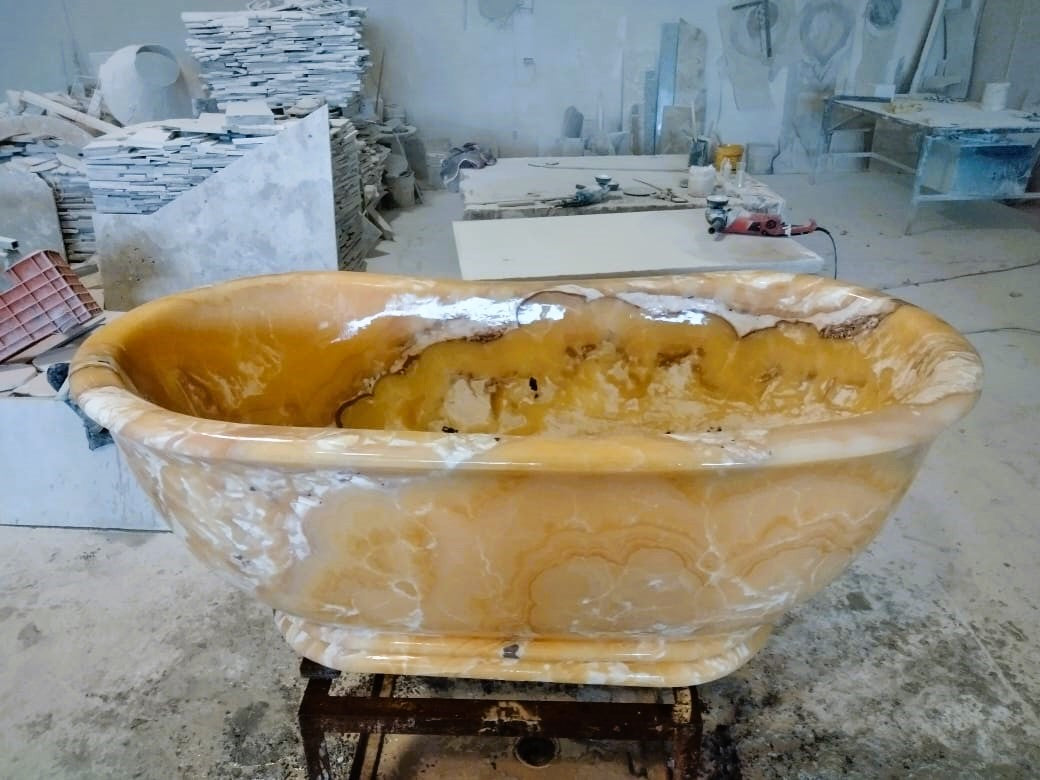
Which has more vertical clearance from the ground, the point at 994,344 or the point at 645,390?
the point at 645,390

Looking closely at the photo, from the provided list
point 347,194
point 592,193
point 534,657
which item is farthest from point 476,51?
point 534,657

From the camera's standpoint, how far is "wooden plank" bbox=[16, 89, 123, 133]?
151 inches

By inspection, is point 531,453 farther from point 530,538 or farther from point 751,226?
point 751,226

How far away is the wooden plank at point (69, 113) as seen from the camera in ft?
12.6

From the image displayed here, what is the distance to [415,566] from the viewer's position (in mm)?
1107

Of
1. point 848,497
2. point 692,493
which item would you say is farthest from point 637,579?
point 848,497

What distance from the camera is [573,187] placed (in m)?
3.74

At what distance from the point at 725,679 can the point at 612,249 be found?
1.29 m

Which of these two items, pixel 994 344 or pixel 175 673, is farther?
pixel 994 344

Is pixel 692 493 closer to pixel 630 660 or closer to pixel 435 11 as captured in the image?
pixel 630 660

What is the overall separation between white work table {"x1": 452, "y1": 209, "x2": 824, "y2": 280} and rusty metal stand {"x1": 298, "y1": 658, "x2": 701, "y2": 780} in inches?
48.0

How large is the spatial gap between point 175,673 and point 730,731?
1070 mm

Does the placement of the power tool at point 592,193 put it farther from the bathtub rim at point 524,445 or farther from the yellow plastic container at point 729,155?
the bathtub rim at point 524,445

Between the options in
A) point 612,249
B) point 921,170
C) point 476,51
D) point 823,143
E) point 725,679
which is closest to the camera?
point 725,679
